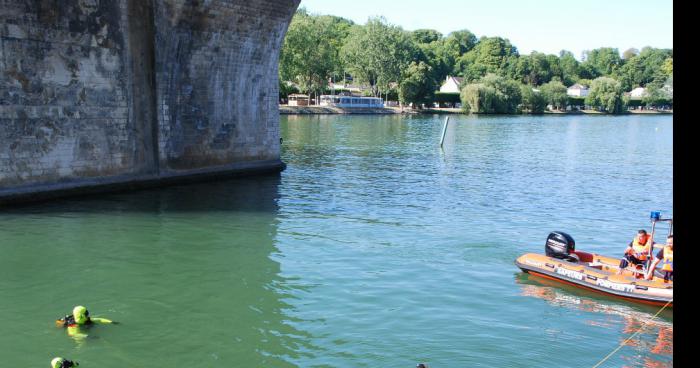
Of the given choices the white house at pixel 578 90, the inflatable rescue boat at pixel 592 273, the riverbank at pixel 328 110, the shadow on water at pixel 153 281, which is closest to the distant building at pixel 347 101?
the riverbank at pixel 328 110

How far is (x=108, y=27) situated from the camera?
59.9 ft

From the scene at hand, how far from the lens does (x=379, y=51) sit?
3319 inches

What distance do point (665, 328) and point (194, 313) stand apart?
7.01 metres

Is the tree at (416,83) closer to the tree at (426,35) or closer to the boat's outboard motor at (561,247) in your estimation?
the tree at (426,35)

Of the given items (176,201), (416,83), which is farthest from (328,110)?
(176,201)

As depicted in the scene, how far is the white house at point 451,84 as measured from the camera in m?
110

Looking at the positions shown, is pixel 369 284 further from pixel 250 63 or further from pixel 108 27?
pixel 250 63

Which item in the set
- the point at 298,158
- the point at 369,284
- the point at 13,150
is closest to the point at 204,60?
the point at 13,150

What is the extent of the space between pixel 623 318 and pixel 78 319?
7987 mm

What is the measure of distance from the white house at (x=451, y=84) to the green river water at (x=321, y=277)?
3458 inches

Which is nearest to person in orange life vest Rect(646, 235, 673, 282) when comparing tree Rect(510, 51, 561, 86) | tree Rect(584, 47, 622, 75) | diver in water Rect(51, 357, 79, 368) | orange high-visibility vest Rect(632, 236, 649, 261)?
orange high-visibility vest Rect(632, 236, 649, 261)

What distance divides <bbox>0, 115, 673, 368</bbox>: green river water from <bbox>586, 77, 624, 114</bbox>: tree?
84.2 m

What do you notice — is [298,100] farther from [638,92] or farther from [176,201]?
[638,92]

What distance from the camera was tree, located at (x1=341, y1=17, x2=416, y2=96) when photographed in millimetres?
84312
